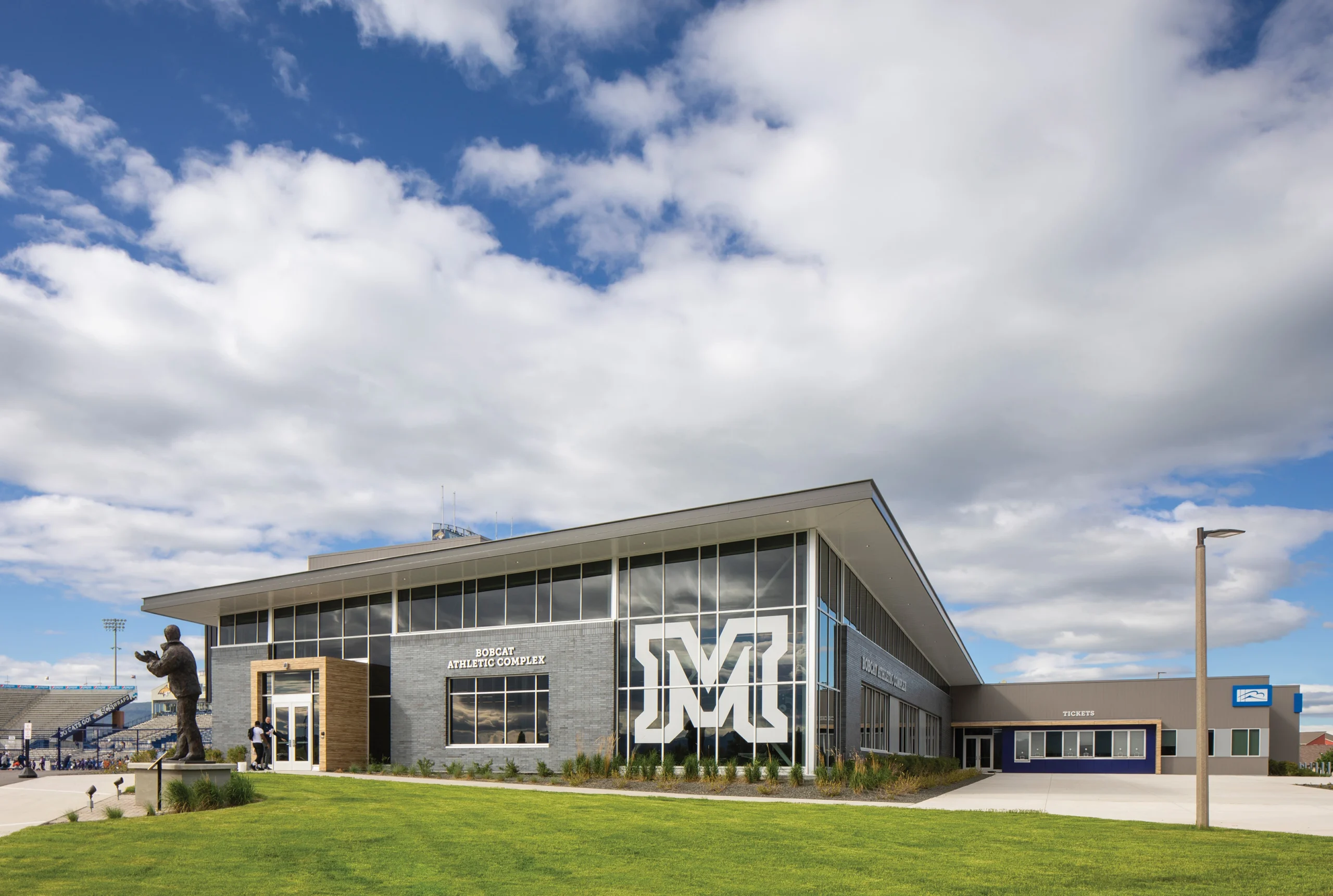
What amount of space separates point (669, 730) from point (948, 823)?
12.8 metres

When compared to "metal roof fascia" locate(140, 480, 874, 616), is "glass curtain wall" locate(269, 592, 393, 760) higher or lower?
lower

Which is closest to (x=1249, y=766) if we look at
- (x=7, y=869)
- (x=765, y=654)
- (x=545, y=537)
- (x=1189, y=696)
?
(x=1189, y=696)

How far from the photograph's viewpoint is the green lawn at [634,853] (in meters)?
10.9

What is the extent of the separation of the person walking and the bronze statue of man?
13.9 m

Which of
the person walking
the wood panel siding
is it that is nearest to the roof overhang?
the wood panel siding

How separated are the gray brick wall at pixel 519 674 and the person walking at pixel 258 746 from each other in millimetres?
4250

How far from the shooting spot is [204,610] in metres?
40.2

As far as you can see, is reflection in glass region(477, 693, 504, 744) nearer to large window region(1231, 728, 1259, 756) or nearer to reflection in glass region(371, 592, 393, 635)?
reflection in glass region(371, 592, 393, 635)

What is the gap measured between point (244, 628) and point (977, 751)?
47.3 meters

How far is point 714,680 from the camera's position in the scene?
91.8ft

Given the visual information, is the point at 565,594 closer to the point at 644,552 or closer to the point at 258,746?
the point at 644,552

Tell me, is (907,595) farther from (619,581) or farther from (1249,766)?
(1249,766)

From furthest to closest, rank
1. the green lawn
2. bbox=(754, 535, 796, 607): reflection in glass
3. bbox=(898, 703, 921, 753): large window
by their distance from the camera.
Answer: bbox=(898, 703, 921, 753): large window
bbox=(754, 535, 796, 607): reflection in glass
the green lawn

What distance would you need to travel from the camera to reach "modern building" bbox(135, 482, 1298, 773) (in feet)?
88.9
